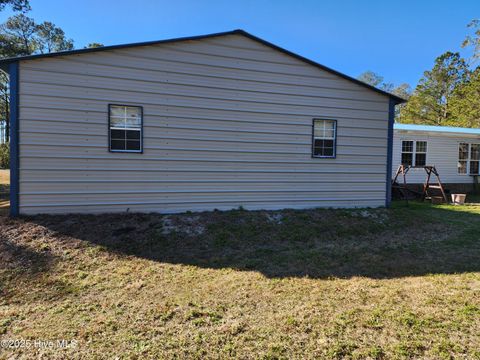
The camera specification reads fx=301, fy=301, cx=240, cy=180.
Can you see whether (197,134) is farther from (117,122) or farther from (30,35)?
(30,35)

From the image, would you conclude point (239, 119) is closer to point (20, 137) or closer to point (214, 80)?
point (214, 80)

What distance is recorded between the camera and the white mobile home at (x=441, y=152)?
1369cm

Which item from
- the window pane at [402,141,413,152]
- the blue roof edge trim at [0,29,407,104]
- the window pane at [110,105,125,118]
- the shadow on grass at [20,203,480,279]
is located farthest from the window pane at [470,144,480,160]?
the window pane at [110,105,125,118]

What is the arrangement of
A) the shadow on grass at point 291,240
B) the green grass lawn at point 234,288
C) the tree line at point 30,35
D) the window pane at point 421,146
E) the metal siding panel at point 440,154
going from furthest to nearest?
1. the tree line at point 30,35
2. the window pane at point 421,146
3. the metal siding panel at point 440,154
4. the shadow on grass at point 291,240
5. the green grass lawn at point 234,288

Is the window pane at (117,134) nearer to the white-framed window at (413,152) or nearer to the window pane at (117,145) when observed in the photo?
the window pane at (117,145)

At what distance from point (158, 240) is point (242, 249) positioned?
1.54 m

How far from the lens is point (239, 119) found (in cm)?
744

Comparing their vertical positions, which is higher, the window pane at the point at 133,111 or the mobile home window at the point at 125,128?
the window pane at the point at 133,111

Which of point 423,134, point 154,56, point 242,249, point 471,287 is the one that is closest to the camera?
point 471,287

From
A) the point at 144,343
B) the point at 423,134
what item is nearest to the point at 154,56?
the point at 144,343

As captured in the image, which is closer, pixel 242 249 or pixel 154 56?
pixel 242 249

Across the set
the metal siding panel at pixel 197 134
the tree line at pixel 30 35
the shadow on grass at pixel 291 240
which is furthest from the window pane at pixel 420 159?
the tree line at pixel 30 35

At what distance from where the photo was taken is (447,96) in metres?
29.0

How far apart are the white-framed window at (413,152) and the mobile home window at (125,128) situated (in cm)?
1199
